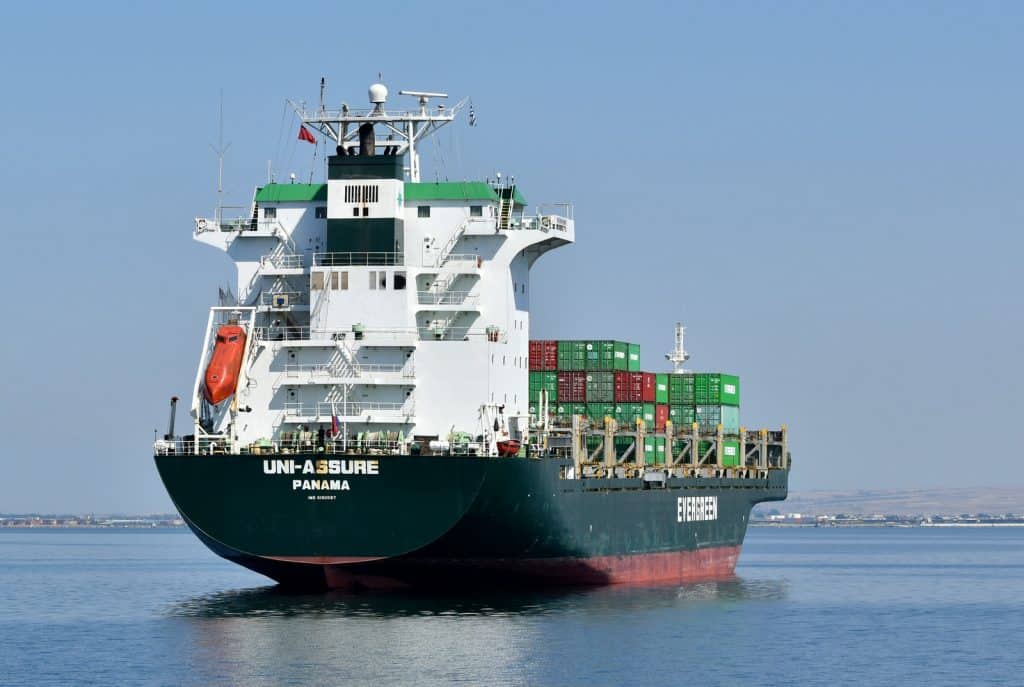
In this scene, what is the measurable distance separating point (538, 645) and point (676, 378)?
28078mm

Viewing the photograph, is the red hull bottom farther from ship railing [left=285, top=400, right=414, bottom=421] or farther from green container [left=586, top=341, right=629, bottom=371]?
green container [left=586, top=341, right=629, bottom=371]

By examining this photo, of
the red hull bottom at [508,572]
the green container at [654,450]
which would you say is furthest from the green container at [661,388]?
the red hull bottom at [508,572]

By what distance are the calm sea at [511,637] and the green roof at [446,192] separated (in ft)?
37.4

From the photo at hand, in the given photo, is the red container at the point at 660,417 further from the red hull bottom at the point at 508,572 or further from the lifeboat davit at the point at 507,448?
the lifeboat davit at the point at 507,448

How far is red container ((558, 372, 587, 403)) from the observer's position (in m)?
60.1

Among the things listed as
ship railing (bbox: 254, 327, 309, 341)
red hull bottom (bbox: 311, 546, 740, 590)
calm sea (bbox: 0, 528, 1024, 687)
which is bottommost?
calm sea (bbox: 0, 528, 1024, 687)

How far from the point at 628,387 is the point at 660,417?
324 centimetres

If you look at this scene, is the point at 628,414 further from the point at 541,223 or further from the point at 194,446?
the point at 194,446

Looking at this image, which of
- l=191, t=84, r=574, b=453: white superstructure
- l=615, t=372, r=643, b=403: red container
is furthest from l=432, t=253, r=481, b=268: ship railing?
l=615, t=372, r=643, b=403: red container

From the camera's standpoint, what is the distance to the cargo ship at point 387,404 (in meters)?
46.8

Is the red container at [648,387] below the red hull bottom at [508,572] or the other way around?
the other way around

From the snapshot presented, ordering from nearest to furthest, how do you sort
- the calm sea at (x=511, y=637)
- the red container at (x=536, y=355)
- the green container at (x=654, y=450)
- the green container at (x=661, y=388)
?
the calm sea at (x=511, y=637) → the red container at (x=536, y=355) → the green container at (x=654, y=450) → the green container at (x=661, y=388)

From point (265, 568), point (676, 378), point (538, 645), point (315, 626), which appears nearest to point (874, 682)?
point (538, 645)

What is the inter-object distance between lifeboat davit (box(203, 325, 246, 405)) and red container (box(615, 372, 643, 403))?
15.6 meters
